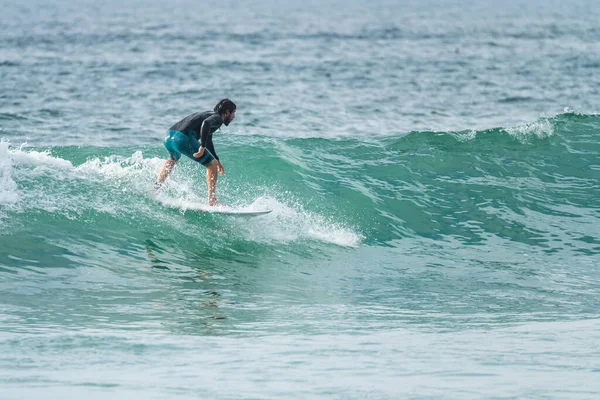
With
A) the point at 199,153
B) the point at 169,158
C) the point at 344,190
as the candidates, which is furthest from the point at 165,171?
the point at 344,190

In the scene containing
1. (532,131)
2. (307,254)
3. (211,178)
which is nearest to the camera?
(211,178)

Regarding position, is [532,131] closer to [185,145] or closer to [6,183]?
[185,145]

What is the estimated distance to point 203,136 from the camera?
11.7 metres

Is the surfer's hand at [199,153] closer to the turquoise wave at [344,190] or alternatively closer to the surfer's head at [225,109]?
the surfer's head at [225,109]

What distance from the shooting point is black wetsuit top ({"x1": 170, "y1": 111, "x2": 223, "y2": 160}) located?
11625 millimetres

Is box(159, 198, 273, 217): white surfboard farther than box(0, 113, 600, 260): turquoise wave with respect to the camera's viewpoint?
No

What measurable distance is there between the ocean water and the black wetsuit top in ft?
3.75

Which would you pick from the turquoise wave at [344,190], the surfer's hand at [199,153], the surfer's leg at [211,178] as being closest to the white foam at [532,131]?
the turquoise wave at [344,190]

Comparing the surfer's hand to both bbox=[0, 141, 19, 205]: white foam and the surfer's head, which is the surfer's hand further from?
bbox=[0, 141, 19, 205]: white foam

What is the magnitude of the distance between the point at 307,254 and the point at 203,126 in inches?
87.9

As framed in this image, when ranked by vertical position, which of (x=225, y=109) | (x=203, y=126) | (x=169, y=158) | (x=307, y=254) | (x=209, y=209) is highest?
(x=225, y=109)

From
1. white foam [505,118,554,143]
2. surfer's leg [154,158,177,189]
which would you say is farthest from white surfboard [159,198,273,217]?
white foam [505,118,554,143]

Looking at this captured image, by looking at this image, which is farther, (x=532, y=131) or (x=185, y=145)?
(x=532, y=131)

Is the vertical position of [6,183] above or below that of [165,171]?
below
